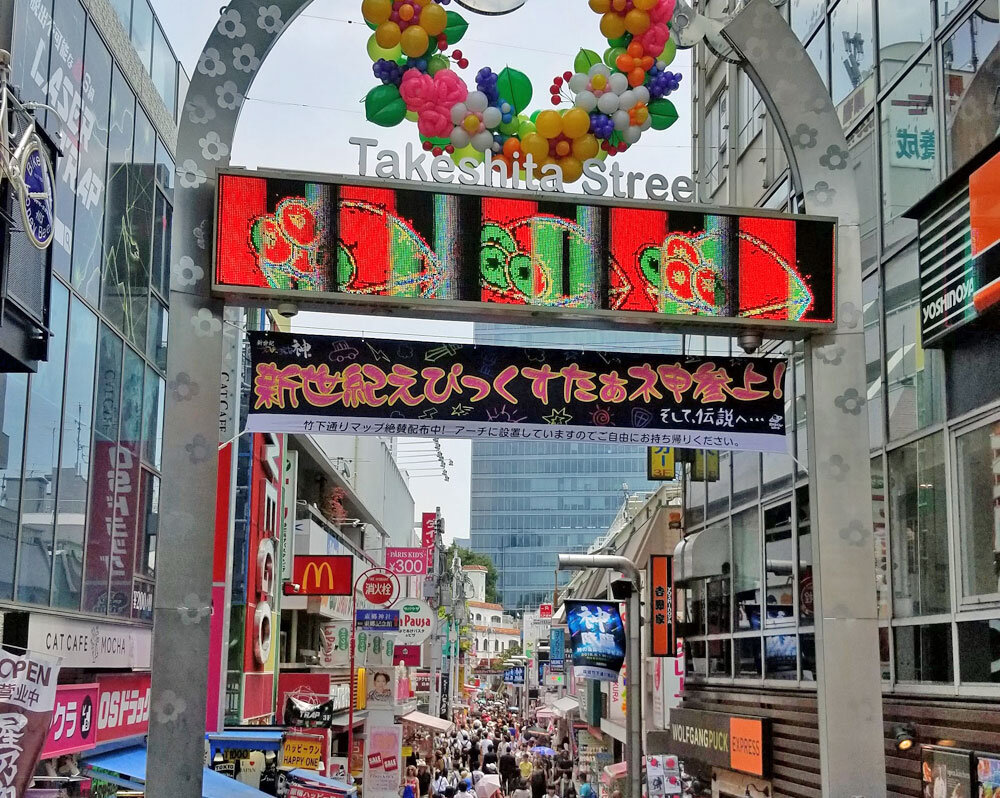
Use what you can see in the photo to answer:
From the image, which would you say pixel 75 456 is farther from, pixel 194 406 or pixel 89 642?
pixel 194 406

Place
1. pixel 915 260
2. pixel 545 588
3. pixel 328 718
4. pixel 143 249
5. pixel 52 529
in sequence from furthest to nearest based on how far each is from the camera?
pixel 545 588 → pixel 328 718 → pixel 143 249 → pixel 52 529 → pixel 915 260

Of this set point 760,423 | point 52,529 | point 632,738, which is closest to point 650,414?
point 760,423

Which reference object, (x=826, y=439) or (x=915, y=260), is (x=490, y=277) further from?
(x=915, y=260)

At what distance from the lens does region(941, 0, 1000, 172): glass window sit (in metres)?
10.1

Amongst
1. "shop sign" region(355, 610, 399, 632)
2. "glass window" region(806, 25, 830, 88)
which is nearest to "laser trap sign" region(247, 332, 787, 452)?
"glass window" region(806, 25, 830, 88)

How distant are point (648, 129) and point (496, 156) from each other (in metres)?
1.24

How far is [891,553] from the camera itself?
1209cm

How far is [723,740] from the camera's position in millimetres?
17266

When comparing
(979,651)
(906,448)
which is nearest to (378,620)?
(906,448)

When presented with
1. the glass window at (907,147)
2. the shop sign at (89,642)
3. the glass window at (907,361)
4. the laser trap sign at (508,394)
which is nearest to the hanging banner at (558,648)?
the shop sign at (89,642)

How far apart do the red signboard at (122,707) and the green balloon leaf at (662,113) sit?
9.43m

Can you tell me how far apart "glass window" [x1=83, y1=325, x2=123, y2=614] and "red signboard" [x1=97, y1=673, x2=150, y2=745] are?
1.05 m

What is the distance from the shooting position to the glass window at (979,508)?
995 cm

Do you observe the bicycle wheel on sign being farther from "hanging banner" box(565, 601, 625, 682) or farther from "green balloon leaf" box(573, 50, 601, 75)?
"hanging banner" box(565, 601, 625, 682)
